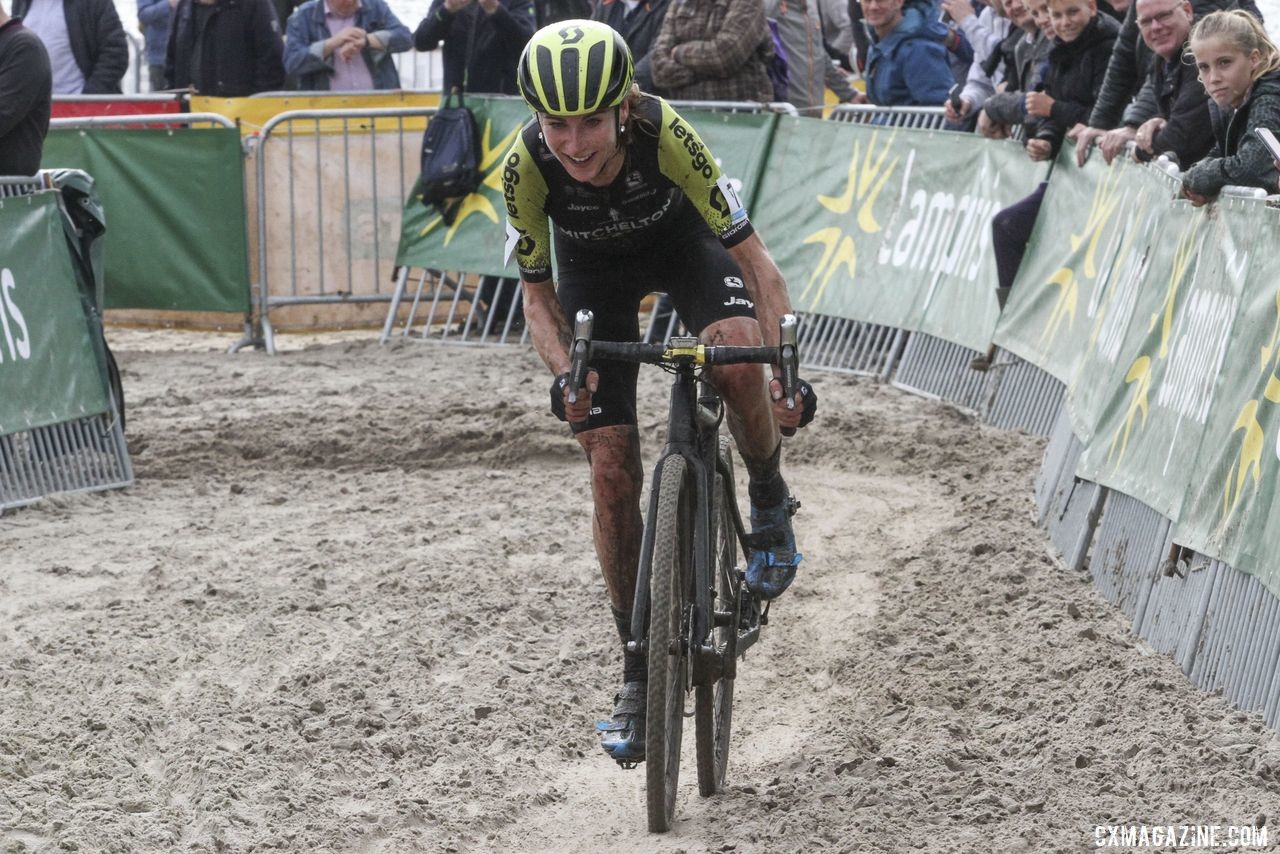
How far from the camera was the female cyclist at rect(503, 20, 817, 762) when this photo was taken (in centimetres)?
498

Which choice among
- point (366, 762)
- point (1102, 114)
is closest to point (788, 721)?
point (366, 762)

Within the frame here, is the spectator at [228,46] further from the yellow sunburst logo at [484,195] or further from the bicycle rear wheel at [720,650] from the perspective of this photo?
the bicycle rear wheel at [720,650]

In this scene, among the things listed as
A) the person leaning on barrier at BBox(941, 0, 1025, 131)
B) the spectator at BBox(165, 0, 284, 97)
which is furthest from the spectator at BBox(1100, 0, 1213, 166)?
the spectator at BBox(165, 0, 284, 97)

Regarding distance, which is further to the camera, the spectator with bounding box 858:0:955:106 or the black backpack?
the black backpack

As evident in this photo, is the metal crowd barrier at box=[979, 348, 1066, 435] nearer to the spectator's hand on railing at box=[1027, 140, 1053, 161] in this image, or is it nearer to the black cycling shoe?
the spectator's hand on railing at box=[1027, 140, 1053, 161]

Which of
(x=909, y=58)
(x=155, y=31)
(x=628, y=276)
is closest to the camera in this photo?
(x=628, y=276)

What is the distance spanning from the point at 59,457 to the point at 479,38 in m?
5.84

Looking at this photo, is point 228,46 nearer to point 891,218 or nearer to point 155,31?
point 155,31

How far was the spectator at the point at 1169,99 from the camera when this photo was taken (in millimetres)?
8234

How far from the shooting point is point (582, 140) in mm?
4910

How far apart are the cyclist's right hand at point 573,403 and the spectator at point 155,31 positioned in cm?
1231

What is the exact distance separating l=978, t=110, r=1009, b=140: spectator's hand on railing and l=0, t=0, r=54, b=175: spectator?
5674 mm

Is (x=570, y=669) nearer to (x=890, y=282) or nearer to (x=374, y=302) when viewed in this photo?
(x=890, y=282)

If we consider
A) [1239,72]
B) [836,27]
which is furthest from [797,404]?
[836,27]
